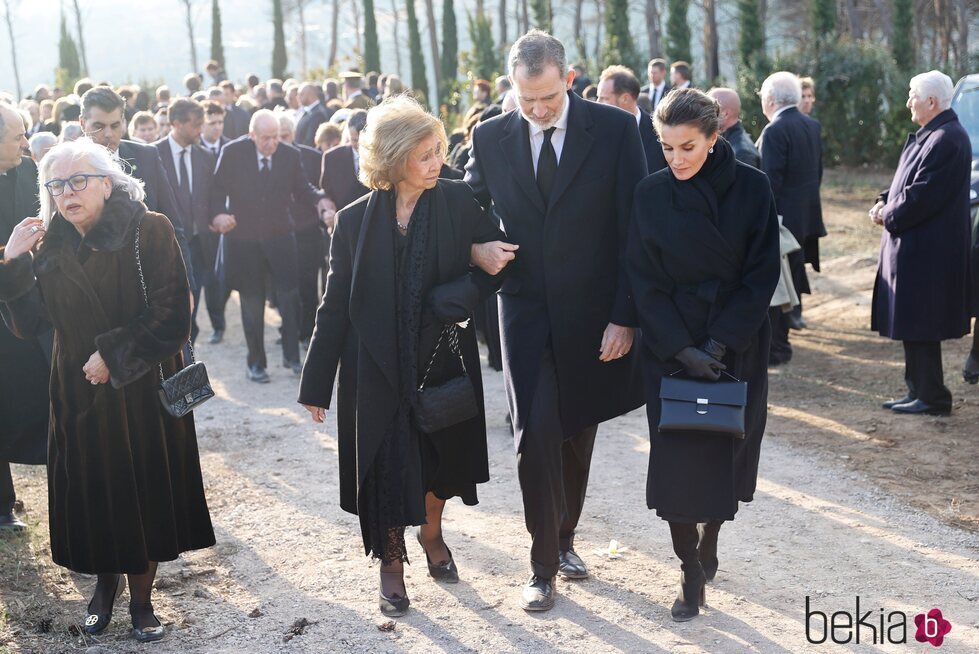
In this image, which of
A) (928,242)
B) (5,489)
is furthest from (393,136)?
(928,242)

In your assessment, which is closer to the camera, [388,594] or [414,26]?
[388,594]

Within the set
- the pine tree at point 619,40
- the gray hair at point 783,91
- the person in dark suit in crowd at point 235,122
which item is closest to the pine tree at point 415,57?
the pine tree at point 619,40

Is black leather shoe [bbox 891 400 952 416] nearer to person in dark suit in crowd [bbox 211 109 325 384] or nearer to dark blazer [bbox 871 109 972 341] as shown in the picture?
dark blazer [bbox 871 109 972 341]

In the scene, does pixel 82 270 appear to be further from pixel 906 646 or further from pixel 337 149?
pixel 337 149

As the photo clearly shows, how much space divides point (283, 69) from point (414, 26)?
21.1ft

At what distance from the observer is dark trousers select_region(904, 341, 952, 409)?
24.9 feet

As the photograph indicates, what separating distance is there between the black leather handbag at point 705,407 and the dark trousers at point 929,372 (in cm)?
389

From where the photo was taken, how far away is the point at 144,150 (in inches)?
283

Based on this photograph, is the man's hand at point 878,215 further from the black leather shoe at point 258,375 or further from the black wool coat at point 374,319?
the black leather shoe at point 258,375

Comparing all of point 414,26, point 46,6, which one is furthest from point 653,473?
point 46,6

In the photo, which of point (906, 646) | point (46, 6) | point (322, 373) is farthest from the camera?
point (46, 6)

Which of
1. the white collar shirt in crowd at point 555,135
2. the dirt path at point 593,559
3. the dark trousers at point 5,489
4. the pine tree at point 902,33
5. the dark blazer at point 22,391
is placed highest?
the pine tree at point 902,33

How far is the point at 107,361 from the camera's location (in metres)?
4.34

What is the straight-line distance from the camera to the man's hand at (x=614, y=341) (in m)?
4.58
